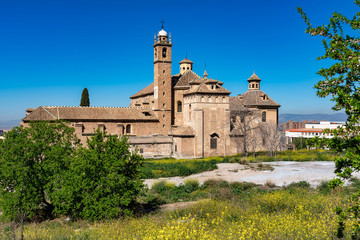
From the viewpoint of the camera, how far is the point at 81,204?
1388cm

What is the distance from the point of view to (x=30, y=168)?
49.3ft

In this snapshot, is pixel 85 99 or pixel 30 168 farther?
pixel 85 99

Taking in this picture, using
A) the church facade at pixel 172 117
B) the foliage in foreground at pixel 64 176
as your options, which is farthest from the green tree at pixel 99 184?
the church facade at pixel 172 117

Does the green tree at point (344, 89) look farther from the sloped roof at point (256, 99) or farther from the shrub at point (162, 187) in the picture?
the sloped roof at point (256, 99)

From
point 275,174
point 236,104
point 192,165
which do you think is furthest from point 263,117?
point 275,174

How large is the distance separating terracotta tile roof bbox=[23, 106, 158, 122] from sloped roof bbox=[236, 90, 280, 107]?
43.9ft

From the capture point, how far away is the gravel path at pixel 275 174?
78.4ft

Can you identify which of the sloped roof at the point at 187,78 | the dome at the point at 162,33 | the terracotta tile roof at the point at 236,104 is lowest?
the terracotta tile roof at the point at 236,104

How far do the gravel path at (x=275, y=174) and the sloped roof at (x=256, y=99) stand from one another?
14.4 metres

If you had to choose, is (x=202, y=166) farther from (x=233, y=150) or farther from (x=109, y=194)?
(x=109, y=194)

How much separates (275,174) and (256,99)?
2091 centimetres

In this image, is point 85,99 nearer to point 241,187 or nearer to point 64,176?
point 241,187

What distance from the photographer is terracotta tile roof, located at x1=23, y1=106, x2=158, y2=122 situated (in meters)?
38.0

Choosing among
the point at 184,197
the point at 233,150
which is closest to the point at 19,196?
the point at 184,197
